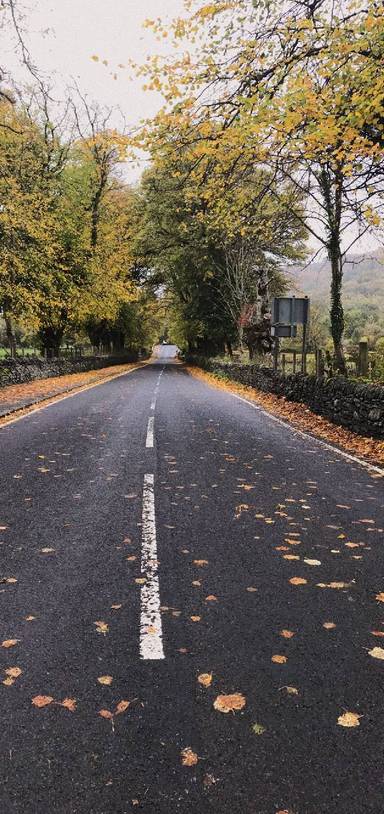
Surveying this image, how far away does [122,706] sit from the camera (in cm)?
290

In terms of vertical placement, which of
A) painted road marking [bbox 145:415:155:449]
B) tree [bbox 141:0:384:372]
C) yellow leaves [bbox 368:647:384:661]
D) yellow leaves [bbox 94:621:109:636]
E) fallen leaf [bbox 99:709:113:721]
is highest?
tree [bbox 141:0:384:372]

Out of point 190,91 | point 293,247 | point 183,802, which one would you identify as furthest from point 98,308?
point 183,802

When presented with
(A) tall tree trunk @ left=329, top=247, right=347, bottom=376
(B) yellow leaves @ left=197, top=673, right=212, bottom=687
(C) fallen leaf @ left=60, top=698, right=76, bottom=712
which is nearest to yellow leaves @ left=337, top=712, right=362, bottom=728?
(B) yellow leaves @ left=197, top=673, right=212, bottom=687

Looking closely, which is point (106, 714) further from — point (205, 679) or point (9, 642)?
point (9, 642)

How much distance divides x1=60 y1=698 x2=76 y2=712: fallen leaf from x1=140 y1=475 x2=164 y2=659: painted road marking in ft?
1.77

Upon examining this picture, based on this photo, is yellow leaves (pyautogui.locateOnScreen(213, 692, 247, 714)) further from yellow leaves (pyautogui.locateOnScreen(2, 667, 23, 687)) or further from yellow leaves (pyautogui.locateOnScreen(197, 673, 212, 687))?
yellow leaves (pyautogui.locateOnScreen(2, 667, 23, 687))

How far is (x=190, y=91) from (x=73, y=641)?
9143mm

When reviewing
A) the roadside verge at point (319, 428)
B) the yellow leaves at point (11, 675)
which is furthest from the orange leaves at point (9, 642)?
the roadside verge at point (319, 428)

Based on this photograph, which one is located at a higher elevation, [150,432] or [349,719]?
[349,719]

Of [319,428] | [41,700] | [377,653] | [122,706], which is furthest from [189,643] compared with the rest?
[319,428]

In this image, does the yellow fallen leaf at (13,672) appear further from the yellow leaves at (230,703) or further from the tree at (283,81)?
the tree at (283,81)

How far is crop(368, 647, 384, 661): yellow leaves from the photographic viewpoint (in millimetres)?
3426

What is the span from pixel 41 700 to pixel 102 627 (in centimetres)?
81

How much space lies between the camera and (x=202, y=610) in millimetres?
3982
